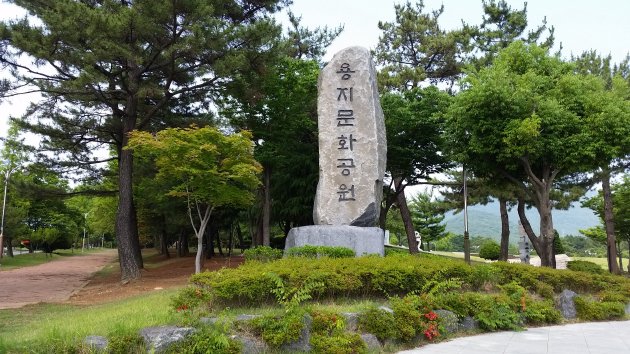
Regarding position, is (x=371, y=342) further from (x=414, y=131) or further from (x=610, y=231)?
(x=610, y=231)

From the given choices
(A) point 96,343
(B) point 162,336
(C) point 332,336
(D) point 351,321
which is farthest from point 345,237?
(A) point 96,343

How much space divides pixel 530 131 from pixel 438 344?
7.95 meters

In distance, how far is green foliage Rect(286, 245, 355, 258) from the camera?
10.1 m

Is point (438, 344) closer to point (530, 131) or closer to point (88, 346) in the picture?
point (88, 346)

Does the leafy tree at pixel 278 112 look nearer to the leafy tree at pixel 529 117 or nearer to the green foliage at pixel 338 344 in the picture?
the leafy tree at pixel 529 117

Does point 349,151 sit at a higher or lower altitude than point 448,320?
higher

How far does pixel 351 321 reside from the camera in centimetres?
631

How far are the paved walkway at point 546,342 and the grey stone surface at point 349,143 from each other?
5.28 metres

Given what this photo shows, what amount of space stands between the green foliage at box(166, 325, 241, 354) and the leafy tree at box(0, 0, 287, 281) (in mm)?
10229

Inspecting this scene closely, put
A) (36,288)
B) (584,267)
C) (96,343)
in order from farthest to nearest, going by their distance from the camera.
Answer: (36,288) < (584,267) < (96,343)

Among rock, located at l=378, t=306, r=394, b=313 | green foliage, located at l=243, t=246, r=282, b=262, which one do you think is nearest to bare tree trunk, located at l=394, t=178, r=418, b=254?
green foliage, located at l=243, t=246, r=282, b=262

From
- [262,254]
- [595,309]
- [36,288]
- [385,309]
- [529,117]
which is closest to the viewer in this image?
[385,309]

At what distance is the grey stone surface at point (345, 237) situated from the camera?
11.3 metres

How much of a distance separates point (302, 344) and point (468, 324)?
311cm
